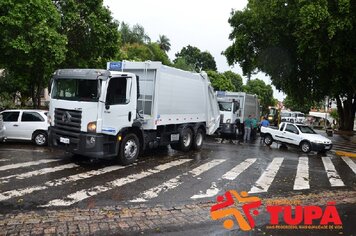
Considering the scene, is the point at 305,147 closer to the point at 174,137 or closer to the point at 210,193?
the point at 174,137

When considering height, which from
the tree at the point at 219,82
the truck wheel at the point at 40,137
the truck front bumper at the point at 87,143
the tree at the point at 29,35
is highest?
the tree at the point at 219,82

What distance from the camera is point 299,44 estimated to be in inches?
826

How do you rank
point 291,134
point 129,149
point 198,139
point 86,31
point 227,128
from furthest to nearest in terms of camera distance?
point 227,128 < point 86,31 < point 291,134 < point 198,139 < point 129,149

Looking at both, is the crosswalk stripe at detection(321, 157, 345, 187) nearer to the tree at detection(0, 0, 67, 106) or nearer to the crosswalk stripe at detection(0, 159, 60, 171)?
the crosswalk stripe at detection(0, 159, 60, 171)

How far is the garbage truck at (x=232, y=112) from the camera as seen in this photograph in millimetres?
23516

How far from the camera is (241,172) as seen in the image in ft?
36.9

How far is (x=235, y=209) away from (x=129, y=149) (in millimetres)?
5041

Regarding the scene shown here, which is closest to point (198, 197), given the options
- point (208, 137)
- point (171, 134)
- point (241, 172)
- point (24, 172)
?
point (241, 172)

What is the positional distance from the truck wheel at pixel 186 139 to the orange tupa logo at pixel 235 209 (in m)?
6.07

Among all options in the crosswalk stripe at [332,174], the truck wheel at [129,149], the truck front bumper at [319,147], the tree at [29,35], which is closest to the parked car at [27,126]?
the tree at [29,35]

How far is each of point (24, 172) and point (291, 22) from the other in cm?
1781

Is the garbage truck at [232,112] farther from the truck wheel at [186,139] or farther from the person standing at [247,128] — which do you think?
the truck wheel at [186,139]

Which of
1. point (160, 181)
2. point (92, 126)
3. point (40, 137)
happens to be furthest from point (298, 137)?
point (40, 137)

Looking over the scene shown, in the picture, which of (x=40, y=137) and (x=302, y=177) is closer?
(x=302, y=177)
